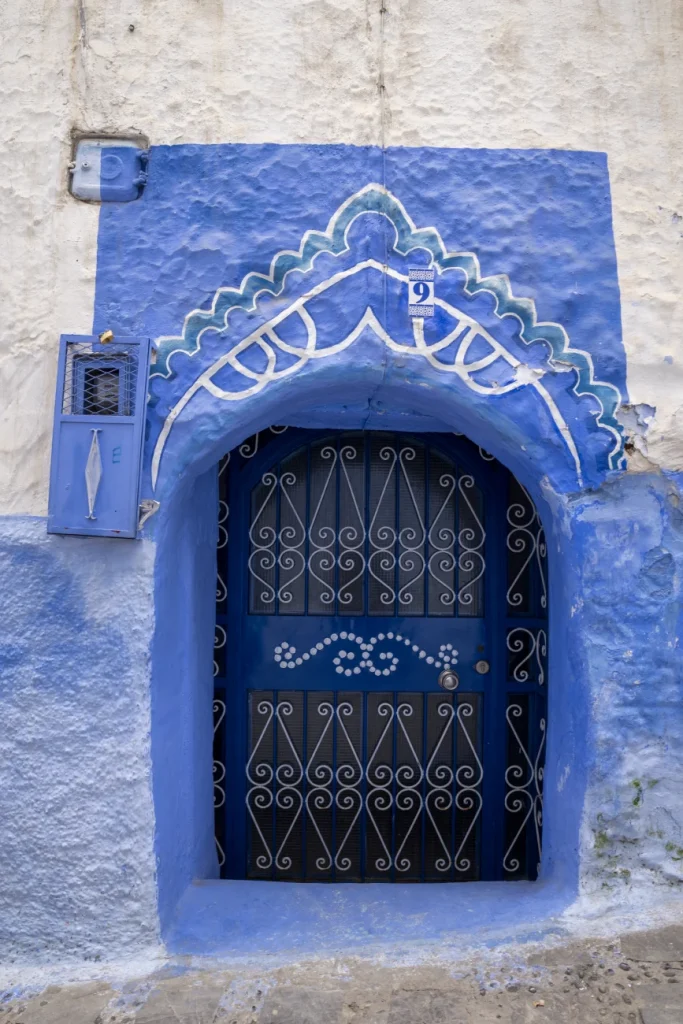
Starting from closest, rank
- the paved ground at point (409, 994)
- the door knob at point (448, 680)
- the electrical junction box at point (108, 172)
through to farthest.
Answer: the paved ground at point (409, 994) → the electrical junction box at point (108, 172) → the door knob at point (448, 680)

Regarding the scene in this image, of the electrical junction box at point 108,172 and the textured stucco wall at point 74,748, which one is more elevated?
the electrical junction box at point 108,172

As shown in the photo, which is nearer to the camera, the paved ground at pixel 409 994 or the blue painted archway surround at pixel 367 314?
Result: the paved ground at pixel 409 994

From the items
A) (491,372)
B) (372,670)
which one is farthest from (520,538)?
(491,372)

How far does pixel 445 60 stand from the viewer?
311 centimetres

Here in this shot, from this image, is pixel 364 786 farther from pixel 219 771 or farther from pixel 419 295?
pixel 419 295

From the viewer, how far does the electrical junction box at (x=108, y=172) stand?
3.06 m

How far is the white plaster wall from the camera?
3068 millimetres

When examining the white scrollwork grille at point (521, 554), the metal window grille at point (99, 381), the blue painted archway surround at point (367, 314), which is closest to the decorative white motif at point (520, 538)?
the white scrollwork grille at point (521, 554)

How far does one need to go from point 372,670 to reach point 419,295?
5.48 ft

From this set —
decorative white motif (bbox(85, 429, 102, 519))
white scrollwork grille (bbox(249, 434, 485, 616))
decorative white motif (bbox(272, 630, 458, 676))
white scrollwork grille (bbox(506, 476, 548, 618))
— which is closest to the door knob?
decorative white motif (bbox(272, 630, 458, 676))

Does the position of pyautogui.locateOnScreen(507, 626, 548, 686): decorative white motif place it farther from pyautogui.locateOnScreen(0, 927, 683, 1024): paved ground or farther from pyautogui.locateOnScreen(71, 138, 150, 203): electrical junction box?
pyautogui.locateOnScreen(71, 138, 150, 203): electrical junction box

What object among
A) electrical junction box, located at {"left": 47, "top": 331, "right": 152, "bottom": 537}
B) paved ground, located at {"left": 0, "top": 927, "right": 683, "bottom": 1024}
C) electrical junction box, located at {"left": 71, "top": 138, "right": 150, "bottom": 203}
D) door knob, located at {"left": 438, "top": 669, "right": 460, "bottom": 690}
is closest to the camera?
paved ground, located at {"left": 0, "top": 927, "right": 683, "bottom": 1024}

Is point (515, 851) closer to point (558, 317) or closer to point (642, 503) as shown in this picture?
point (642, 503)

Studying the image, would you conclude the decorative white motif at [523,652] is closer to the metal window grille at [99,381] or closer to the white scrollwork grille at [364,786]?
the white scrollwork grille at [364,786]
